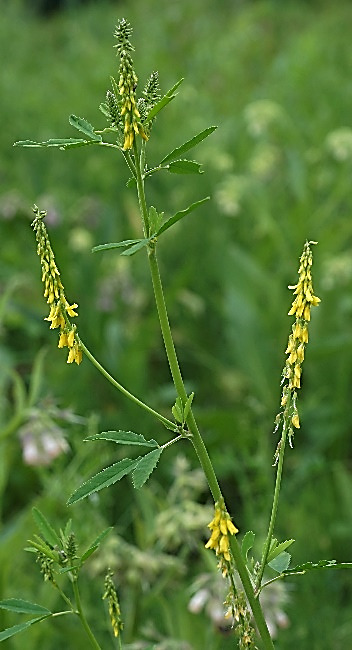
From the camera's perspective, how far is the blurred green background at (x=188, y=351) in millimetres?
1569

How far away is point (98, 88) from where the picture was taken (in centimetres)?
537

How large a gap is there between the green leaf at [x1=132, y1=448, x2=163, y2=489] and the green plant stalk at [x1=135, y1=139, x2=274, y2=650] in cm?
3

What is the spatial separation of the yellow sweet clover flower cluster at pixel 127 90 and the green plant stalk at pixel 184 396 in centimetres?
2

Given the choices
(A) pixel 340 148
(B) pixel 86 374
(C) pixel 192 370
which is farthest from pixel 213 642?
(A) pixel 340 148

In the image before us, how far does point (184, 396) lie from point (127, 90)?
22 centimetres

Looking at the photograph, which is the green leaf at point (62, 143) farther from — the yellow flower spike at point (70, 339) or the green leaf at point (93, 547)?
the green leaf at point (93, 547)

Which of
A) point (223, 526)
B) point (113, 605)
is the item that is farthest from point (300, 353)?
point (113, 605)

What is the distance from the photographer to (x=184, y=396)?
0.67 meters

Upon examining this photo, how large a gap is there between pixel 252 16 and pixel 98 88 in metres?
2.93

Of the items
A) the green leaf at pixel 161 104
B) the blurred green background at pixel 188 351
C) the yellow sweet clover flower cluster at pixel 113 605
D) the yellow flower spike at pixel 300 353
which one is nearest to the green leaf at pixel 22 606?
the yellow sweet clover flower cluster at pixel 113 605

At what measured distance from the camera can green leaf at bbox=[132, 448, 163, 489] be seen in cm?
63

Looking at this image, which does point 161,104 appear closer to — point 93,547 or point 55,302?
point 55,302

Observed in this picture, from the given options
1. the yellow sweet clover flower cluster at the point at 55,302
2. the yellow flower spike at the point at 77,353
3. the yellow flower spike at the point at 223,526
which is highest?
the yellow sweet clover flower cluster at the point at 55,302

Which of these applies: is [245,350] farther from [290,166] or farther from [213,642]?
[213,642]
